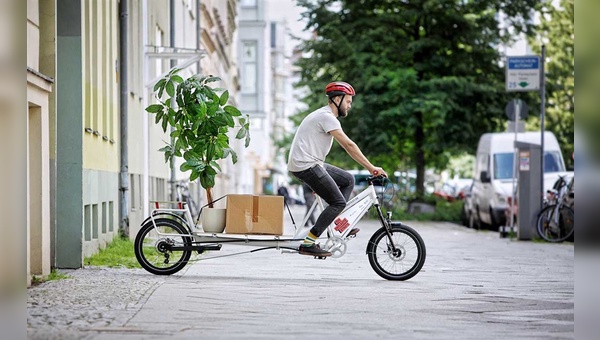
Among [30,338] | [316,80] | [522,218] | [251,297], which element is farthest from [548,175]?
[30,338]

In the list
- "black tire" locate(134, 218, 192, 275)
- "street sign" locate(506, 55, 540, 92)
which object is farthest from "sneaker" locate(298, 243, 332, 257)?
"street sign" locate(506, 55, 540, 92)

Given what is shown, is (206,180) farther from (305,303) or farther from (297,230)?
(305,303)

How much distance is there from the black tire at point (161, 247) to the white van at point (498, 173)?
16.6 meters

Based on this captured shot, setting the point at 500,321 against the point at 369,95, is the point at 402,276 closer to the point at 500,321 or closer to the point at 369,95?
the point at 500,321

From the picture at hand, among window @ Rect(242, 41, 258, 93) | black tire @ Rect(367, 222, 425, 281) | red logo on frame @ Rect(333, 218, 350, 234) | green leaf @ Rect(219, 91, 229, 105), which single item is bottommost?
black tire @ Rect(367, 222, 425, 281)

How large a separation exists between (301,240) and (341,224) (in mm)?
470

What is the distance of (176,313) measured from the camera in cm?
1018

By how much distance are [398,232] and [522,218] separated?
11.3 meters

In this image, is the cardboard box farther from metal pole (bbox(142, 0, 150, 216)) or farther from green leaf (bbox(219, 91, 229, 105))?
metal pole (bbox(142, 0, 150, 216))

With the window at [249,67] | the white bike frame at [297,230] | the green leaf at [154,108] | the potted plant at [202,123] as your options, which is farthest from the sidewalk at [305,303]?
the window at [249,67]

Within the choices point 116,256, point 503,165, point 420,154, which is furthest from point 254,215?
point 420,154

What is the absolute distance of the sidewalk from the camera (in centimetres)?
916

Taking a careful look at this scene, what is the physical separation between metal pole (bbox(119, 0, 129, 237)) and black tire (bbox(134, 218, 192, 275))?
6816 millimetres
